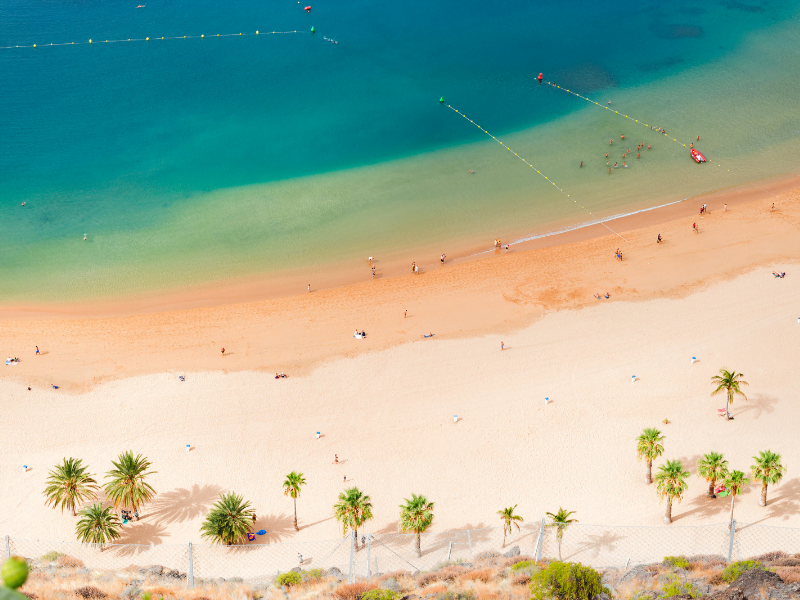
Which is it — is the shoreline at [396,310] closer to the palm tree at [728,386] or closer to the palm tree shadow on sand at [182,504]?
the palm tree shadow on sand at [182,504]

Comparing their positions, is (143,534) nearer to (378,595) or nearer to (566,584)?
(378,595)

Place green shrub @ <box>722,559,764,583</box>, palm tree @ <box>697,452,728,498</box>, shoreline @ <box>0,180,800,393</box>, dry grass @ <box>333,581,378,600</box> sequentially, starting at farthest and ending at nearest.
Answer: shoreline @ <box>0,180,800,393</box>
palm tree @ <box>697,452,728,498</box>
dry grass @ <box>333,581,378,600</box>
green shrub @ <box>722,559,764,583</box>

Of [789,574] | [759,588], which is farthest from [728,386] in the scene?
[759,588]

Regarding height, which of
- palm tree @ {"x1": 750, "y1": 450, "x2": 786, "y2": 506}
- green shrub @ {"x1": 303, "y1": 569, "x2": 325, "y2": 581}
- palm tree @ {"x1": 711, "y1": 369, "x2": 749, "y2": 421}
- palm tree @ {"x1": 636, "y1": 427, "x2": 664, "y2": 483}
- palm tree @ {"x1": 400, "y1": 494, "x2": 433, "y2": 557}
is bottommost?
green shrub @ {"x1": 303, "y1": 569, "x2": 325, "y2": 581}

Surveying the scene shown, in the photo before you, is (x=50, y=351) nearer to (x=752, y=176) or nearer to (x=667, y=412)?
(x=667, y=412)

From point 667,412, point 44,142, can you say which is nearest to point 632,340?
point 667,412

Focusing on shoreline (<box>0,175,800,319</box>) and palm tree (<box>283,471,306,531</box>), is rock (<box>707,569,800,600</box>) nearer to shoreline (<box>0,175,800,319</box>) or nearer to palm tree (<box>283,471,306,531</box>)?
palm tree (<box>283,471,306,531</box>)

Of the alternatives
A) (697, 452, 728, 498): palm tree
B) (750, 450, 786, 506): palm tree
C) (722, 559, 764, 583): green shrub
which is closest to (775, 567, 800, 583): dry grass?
(722, 559, 764, 583): green shrub
